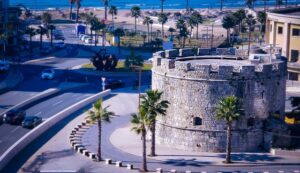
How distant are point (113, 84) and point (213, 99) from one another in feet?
119

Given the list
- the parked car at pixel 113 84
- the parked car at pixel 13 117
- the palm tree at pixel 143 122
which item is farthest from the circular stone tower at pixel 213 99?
the parked car at pixel 113 84

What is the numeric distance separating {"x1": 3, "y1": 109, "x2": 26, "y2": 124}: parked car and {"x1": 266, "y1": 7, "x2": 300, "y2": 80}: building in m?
43.9

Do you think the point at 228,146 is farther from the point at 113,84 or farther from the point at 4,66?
the point at 4,66

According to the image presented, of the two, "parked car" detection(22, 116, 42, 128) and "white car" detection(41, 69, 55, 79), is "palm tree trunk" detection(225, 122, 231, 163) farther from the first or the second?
"white car" detection(41, 69, 55, 79)

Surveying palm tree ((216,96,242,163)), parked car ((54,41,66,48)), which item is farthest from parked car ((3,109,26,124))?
parked car ((54,41,66,48))

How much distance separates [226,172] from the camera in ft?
169

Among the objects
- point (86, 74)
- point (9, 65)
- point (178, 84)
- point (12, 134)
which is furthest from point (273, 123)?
point (9, 65)

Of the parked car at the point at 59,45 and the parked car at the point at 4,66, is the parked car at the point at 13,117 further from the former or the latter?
the parked car at the point at 59,45

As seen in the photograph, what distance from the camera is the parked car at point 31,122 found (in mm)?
66625

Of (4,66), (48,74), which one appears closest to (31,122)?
(48,74)

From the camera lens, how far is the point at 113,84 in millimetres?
91062

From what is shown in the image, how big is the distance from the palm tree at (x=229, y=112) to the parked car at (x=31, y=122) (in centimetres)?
2280

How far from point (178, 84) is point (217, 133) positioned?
584 cm

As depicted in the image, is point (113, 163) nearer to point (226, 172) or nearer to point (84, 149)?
point (84, 149)
